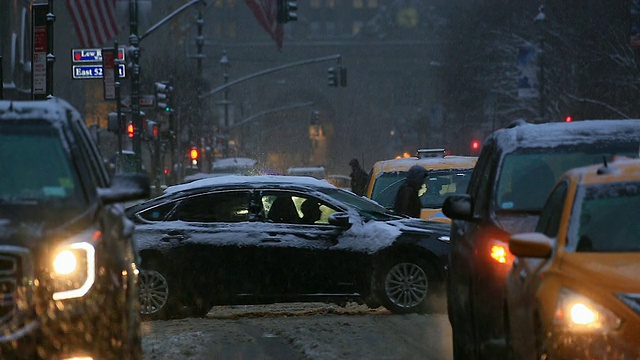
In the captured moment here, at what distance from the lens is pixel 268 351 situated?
11.9 m

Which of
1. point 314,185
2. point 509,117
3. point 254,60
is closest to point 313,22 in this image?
point 254,60

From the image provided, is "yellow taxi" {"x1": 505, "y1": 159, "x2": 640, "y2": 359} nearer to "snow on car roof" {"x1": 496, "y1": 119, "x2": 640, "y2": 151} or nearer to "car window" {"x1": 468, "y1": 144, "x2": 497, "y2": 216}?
"car window" {"x1": 468, "y1": 144, "x2": 497, "y2": 216}

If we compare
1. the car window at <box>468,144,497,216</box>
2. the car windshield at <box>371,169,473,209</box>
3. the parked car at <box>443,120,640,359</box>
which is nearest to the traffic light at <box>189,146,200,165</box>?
the car windshield at <box>371,169,473,209</box>

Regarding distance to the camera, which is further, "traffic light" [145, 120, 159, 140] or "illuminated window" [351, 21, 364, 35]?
"illuminated window" [351, 21, 364, 35]

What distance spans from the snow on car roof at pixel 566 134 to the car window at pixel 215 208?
16.8 feet

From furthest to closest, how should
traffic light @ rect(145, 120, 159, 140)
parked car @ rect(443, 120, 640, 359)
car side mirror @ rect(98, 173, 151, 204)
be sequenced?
traffic light @ rect(145, 120, 159, 140) → parked car @ rect(443, 120, 640, 359) → car side mirror @ rect(98, 173, 151, 204)

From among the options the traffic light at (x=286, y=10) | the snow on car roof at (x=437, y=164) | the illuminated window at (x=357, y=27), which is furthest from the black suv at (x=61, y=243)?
the illuminated window at (x=357, y=27)

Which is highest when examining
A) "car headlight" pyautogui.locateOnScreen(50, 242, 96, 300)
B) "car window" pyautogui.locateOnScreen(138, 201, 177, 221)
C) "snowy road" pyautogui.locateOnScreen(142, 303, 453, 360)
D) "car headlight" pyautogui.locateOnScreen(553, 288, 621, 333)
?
"car headlight" pyautogui.locateOnScreen(50, 242, 96, 300)

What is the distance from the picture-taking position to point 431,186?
21641 millimetres

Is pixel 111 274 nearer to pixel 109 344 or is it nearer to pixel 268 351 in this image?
pixel 109 344

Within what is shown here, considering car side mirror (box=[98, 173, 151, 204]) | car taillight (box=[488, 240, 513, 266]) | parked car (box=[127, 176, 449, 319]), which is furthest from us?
parked car (box=[127, 176, 449, 319])

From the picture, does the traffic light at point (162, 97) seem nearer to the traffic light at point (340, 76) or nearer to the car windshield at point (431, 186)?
the traffic light at point (340, 76)

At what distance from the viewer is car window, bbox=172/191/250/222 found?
15.5 m

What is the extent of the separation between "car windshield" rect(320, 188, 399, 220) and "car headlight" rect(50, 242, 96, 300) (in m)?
8.69
